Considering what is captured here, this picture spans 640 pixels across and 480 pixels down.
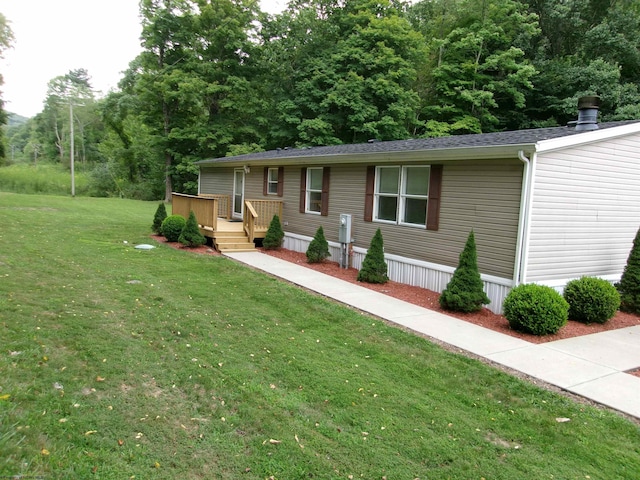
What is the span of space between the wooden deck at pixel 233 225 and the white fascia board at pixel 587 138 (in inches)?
290

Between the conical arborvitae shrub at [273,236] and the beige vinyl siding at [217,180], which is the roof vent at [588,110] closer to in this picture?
the conical arborvitae shrub at [273,236]

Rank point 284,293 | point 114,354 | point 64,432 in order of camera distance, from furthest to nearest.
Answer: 1. point 284,293
2. point 114,354
3. point 64,432

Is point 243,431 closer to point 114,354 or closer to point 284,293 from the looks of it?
point 114,354

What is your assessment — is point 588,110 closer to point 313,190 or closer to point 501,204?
point 501,204

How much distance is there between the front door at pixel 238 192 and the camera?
15195 mm

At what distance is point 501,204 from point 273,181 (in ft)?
25.5

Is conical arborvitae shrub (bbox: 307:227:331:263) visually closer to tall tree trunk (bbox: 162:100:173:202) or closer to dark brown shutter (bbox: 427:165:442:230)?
dark brown shutter (bbox: 427:165:442:230)

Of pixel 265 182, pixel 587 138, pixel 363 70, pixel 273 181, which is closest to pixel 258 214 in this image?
pixel 273 181

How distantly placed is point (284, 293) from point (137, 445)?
4594 millimetres

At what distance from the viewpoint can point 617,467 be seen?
304 cm

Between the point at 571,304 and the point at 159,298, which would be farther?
the point at 571,304

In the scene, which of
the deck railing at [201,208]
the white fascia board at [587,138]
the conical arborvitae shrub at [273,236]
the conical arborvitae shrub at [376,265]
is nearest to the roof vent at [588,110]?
the white fascia board at [587,138]

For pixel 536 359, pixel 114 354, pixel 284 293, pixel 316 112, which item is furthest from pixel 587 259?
pixel 316 112

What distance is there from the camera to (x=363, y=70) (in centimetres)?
2434
